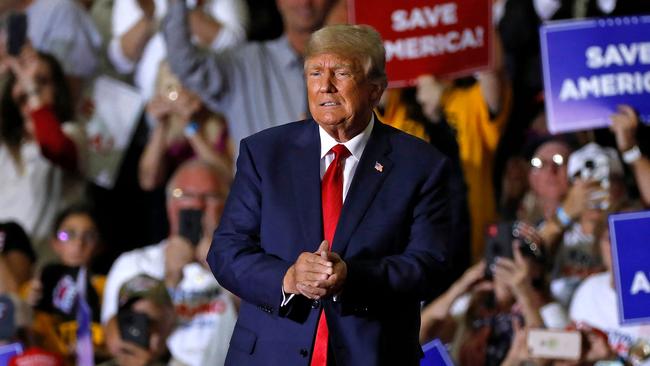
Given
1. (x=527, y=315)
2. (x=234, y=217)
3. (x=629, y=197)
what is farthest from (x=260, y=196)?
(x=629, y=197)

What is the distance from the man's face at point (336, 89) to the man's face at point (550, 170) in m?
3.46

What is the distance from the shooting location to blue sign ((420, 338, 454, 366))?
3.09 meters

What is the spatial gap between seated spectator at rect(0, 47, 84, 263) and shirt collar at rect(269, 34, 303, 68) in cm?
104

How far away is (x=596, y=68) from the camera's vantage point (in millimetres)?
5285

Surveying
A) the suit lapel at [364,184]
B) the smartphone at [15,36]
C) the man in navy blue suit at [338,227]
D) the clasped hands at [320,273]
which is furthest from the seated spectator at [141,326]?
the clasped hands at [320,273]

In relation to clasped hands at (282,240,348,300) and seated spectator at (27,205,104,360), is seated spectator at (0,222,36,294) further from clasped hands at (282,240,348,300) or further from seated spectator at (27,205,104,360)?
clasped hands at (282,240,348,300)

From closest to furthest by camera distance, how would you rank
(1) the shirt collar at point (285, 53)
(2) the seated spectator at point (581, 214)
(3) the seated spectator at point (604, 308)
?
1. (3) the seated spectator at point (604, 308)
2. (2) the seated spectator at point (581, 214)
3. (1) the shirt collar at point (285, 53)

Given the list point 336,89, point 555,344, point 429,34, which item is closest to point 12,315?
point 429,34

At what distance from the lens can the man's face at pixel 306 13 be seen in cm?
583

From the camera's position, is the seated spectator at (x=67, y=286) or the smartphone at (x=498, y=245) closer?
the smartphone at (x=498, y=245)

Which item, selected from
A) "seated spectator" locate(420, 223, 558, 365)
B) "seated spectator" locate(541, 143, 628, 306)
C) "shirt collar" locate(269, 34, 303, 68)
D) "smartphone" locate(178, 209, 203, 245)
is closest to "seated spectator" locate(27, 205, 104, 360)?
"smartphone" locate(178, 209, 203, 245)

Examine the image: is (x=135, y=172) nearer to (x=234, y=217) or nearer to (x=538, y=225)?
(x=538, y=225)

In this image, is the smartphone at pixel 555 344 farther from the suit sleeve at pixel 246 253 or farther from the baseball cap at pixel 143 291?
the suit sleeve at pixel 246 253

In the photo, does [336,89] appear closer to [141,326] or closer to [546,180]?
[141,326]
